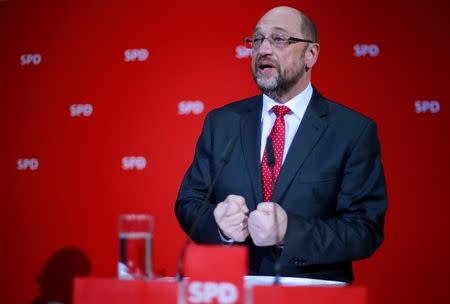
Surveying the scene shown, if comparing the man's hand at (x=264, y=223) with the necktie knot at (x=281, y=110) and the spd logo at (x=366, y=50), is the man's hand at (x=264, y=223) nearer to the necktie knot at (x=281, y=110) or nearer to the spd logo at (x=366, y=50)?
the necktie knot at (x=281, y=110)

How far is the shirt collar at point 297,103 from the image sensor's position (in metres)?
1.92

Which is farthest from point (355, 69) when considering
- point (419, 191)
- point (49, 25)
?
point (49, 25)

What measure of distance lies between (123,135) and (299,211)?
1.75 m

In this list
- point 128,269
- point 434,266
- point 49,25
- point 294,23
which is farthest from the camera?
point 49,25

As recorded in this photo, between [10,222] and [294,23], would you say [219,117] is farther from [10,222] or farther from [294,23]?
[10,222]

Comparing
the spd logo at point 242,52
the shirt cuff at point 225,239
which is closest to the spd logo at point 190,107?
the spd logo at point 242,52

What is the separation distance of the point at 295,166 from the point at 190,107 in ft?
4.96

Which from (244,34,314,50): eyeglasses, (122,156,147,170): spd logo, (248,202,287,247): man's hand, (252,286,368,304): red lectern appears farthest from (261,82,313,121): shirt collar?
(122,156,147,170): spd logo

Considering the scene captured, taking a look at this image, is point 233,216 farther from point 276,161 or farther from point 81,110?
point 81,110

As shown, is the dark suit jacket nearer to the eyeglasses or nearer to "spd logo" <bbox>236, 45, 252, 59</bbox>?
the eyeglasses

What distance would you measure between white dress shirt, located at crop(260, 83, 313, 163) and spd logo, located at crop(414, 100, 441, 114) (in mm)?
1130

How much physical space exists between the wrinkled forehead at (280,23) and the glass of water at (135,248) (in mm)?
935

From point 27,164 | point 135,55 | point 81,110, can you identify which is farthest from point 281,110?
point 27,164

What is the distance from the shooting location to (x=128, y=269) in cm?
121
